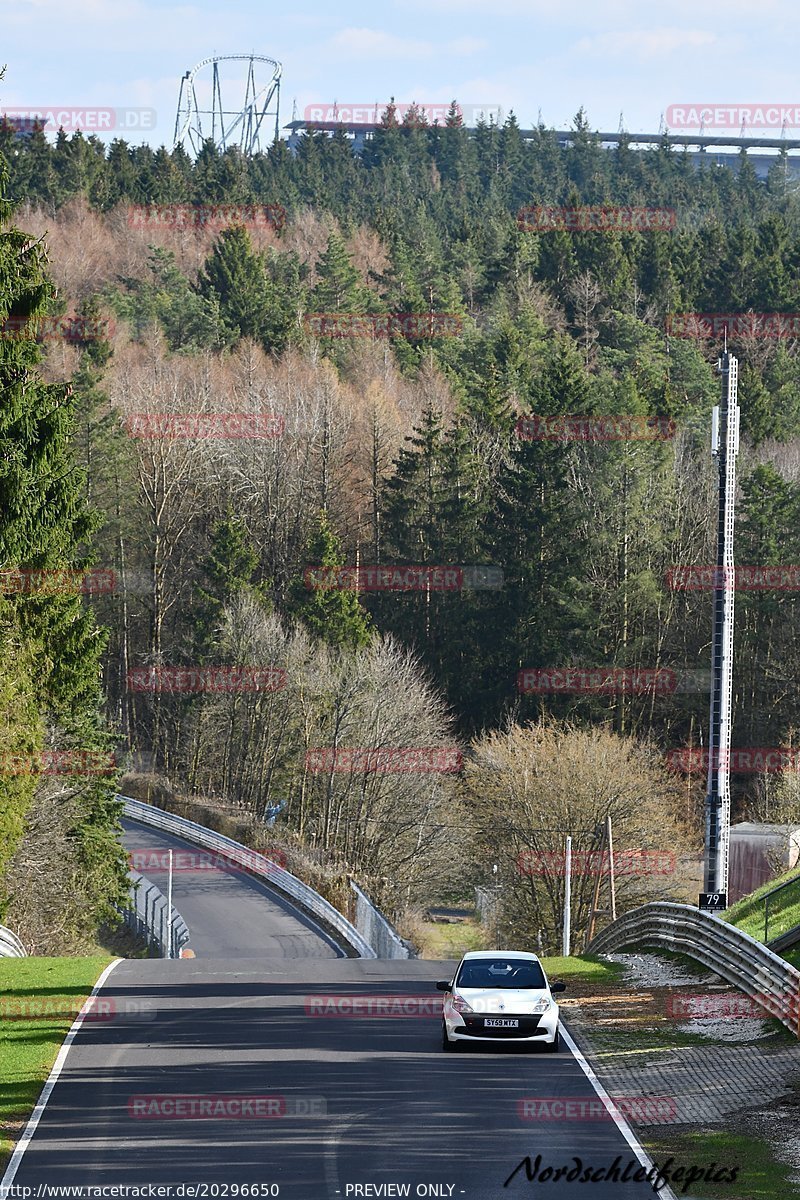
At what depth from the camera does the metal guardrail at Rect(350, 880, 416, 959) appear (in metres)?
47.9

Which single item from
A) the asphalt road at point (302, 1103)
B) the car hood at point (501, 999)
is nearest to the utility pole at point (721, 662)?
the asphalt road at point (302, 1103)

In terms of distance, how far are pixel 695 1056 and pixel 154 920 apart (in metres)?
35.3

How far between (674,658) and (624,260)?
1515 inches

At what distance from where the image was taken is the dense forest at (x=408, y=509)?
64250mm

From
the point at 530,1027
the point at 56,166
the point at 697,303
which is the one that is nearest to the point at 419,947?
the point at 530,1027

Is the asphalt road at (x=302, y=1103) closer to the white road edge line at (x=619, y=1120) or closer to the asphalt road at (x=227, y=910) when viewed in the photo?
the white road edge line at (x=619, y=1120)

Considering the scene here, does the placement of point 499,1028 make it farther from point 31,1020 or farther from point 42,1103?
point 31,1020

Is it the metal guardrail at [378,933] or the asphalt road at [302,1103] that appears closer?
the asphalt road at [302,1103]

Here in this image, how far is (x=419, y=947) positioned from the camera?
2270 inches

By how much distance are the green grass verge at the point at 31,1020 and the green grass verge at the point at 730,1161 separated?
20.0 ft

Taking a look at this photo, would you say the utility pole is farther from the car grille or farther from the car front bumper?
the car grille

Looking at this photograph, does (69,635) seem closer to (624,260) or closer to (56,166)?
(624,260)

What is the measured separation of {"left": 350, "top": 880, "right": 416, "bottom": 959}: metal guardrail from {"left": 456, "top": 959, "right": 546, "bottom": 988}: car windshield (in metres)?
27.6

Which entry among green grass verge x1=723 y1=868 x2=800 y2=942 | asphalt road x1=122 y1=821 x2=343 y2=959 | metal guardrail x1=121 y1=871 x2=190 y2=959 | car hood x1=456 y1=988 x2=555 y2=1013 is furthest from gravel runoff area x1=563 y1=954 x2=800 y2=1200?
metal guardrail x1=121 y1=871 x2=190 y2=959
